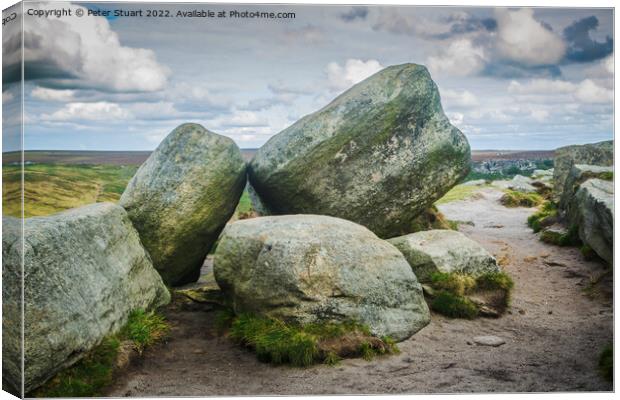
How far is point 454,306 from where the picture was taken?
1380cm

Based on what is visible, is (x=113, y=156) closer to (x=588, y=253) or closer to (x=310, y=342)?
(x=310, y=342)

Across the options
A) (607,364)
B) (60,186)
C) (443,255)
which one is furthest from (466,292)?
(60,186)

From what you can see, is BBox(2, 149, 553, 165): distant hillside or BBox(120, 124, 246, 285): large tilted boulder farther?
BBox(120, 124, 246, 285): large tilted boulder

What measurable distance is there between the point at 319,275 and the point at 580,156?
9.08m

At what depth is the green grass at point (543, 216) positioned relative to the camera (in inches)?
786

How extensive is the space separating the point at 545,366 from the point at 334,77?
7046 mm

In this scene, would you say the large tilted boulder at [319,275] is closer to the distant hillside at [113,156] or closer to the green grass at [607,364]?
the distant hillside at [113,156]

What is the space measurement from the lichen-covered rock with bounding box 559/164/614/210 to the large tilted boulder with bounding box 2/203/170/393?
1283cm

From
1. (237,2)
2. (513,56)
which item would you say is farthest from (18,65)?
(513,56)

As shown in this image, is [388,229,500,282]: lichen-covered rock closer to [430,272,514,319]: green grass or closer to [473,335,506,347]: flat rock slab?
[430,272,514,319]: green grass

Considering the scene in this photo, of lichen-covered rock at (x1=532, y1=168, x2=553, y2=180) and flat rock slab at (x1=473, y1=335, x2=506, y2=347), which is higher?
lichen-covered rock at (x1=532, y1=168, x2=553, y2=180)

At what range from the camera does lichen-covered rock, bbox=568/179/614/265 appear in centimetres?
1355

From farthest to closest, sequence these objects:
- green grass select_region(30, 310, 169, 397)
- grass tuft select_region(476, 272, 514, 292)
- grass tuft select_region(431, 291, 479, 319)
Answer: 1. grass tuft select_region(476, 272, 514, 292)
2. grass tuft select_region(431, 291, 479, 319)
3. green grass select_region(30, 310, 169, 397)

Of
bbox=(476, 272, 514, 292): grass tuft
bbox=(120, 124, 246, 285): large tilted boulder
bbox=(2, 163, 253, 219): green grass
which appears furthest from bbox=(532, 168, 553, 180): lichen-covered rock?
bbox=(2, 163, 253, 219): green grass
